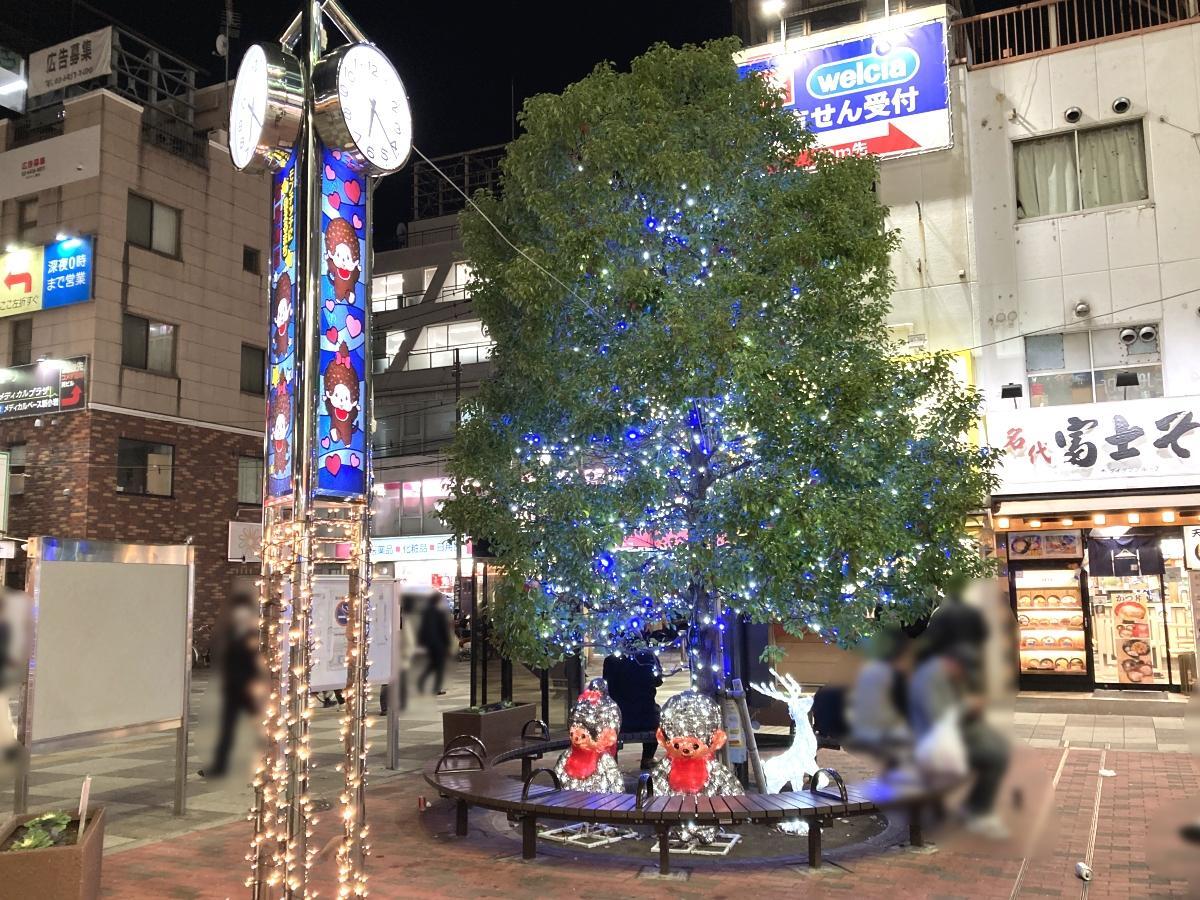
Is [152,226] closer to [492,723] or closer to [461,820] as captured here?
[492,723]

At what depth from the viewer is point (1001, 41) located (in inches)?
723

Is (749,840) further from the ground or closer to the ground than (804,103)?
closer to the ground

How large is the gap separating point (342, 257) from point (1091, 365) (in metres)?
14.6

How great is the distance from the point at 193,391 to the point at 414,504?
567 inches

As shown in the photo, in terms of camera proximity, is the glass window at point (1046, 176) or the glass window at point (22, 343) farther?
the glass window at point (22, 343)

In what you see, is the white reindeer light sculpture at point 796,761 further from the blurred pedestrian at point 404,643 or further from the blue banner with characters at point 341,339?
the blurred pedestrian at point 404,643

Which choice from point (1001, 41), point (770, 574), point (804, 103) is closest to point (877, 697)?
point (770, 574)

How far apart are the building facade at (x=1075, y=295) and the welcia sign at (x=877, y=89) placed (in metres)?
0.09

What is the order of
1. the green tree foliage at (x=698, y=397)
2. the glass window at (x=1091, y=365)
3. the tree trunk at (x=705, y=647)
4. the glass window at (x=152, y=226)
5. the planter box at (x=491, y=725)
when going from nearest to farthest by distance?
the green tree foliage at (x=698, y=397) → the tree trunk at (x=705, y=647) → the planter box at (x=491, y=725) → the glass window at (x=1091, y=365) → the glass window at (x=152, y=226)

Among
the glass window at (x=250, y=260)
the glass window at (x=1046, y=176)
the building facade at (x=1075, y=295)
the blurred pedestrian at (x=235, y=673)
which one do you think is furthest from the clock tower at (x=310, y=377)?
the glass window at (x=250, y=260)

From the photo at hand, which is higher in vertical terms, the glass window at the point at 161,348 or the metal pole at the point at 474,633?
the glass window at the point at 161,348

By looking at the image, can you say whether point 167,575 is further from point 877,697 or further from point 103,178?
point 103,178

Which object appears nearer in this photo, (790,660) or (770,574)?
(770,574)

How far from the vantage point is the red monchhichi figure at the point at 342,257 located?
5645mm
